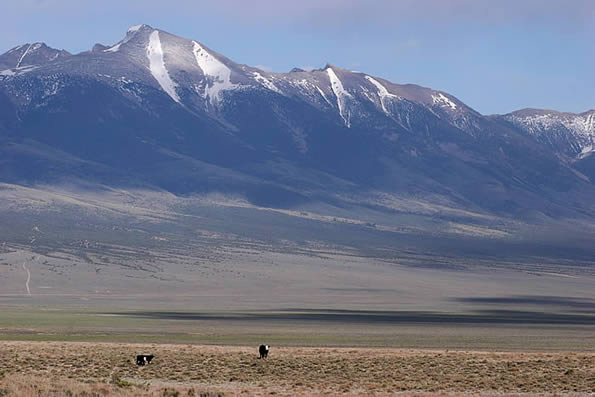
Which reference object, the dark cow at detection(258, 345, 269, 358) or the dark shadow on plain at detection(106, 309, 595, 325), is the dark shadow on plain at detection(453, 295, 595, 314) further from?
the dark cow at detection(258, 345, 269, 358)

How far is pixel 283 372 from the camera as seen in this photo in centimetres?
3703

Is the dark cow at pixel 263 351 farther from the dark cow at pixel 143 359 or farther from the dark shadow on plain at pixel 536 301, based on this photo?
the dark shadow on plain at pixel 536 301

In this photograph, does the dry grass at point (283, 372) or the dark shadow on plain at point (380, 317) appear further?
the dark shadow on plain at point (380, 317)

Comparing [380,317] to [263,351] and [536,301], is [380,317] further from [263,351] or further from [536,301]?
[263,351]

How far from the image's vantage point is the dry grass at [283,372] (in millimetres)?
31891

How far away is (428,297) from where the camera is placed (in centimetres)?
12281

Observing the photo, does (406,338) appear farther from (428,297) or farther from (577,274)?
(577,274)

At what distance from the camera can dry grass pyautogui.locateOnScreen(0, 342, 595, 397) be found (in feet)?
105

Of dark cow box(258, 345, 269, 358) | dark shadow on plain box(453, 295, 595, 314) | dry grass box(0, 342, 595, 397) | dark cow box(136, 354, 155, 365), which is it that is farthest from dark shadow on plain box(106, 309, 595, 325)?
dark cow box(136, 354, 155, 365)

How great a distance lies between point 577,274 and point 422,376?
139 metres

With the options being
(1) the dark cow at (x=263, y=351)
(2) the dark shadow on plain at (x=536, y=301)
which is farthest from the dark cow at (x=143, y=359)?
(2) the dark shadow on plain at (x=536, y=301)

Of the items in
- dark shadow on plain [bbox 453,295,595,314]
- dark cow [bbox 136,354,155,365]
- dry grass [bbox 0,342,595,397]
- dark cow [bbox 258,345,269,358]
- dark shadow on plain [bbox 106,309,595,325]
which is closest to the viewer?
dry grass [bbox 0,342,595,397]

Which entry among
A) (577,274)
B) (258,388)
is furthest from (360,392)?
(577,274)

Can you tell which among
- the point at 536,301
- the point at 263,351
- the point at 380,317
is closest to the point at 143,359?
the point at 263,351
